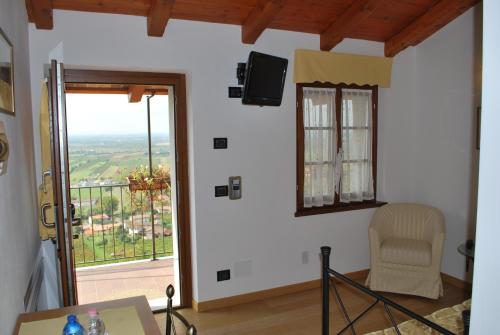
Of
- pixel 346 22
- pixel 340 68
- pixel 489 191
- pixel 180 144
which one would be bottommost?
pixel 489 191

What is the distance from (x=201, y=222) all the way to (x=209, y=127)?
2.76 feet

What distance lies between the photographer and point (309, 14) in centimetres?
345

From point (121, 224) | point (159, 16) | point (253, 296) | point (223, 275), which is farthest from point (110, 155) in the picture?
point (253, 296)

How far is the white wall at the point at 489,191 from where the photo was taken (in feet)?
1.96

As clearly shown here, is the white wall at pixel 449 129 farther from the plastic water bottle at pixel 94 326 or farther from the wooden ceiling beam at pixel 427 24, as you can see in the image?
the plastic water bottle at pixel 94 326

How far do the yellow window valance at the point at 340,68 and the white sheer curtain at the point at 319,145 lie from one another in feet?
0.54

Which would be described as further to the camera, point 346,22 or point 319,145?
point 319,145

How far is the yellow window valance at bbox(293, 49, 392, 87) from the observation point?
369cm

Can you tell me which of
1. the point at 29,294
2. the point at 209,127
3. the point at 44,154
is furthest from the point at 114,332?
the point at 209,127

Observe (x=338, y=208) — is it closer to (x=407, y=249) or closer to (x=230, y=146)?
(x=407, y=249)

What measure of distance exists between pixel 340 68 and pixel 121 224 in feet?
10.9

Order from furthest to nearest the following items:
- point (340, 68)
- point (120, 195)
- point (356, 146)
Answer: point (120, 195) → point (356, 146) → point (340, 68)

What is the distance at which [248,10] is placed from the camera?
10.6 ft

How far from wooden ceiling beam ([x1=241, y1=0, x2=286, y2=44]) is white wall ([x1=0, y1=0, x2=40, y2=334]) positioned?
5.46 ft
